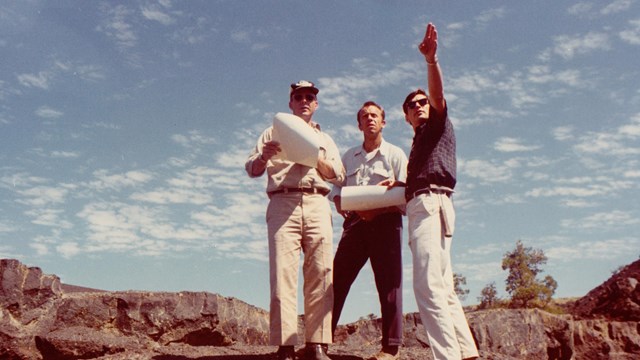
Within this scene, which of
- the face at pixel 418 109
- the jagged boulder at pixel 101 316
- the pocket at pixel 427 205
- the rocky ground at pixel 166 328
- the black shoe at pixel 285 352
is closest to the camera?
the pocket at pixel 427 205

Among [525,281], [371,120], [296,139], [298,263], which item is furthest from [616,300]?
[525,281]

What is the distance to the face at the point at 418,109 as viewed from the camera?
417 centimetres

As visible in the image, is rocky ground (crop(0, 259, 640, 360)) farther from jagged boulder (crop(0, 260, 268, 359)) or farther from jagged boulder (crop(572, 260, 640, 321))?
jagged boulder (crop(572, 260, 640, 321))

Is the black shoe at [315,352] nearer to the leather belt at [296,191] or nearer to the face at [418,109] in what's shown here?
the leather belt at [296,191]

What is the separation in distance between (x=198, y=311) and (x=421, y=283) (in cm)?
355

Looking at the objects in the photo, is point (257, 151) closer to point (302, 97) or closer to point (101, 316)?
point (302, 97)

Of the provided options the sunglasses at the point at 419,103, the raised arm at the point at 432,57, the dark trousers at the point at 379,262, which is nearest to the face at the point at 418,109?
the sunglasses at the point at 419,103

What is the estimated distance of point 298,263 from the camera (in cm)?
412

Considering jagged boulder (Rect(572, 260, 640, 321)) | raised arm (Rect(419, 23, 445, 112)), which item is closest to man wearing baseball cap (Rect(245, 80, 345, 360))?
raised arm (Rect(419, 23, 445, 112))

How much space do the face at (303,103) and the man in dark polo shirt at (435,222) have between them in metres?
0.88

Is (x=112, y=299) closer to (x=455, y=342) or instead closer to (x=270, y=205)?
(x=270, y=205)

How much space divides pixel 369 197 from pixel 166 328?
10.7 ft

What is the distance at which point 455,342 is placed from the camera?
3.51 m

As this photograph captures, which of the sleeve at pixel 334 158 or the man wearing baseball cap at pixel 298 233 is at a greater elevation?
the sleeve at pixel 334 158
